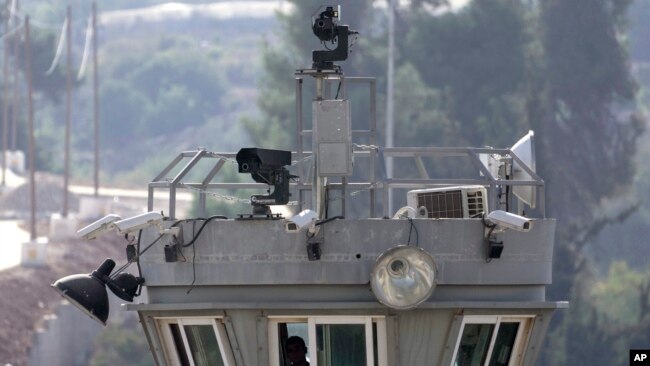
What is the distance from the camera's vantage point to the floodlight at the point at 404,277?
63.8 feet

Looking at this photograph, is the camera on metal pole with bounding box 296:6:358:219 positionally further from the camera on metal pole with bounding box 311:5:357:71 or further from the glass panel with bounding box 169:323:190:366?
the glass panel with bounding box 169:323:190:366

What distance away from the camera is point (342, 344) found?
65.7 ft

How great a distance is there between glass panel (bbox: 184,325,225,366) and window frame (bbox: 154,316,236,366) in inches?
1.8

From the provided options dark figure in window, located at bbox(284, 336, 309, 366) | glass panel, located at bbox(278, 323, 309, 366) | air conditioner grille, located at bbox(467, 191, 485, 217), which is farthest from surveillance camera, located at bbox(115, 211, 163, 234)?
air conditioner grille, located at bbox(467, 191, 485, 217)

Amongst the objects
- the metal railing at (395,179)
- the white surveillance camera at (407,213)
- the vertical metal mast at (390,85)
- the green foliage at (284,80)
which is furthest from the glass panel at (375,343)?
the green foliage at (284,80)

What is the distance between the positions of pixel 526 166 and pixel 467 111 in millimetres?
56035

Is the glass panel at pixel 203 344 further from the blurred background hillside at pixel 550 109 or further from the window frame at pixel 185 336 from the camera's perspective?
the blurred background hillside at pixel 550 109

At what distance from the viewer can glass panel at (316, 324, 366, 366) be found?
65.6ft

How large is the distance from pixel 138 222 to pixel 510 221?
145 inches

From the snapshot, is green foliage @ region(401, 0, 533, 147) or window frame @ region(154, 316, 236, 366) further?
green foliage @ region(401, 0, 533, 147)

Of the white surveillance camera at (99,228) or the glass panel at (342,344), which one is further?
the glass panel at (342,344)

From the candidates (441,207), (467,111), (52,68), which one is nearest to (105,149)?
(52,68)

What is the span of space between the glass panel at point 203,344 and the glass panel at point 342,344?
1.09 meters

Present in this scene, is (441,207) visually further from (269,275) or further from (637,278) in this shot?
(637,278)
